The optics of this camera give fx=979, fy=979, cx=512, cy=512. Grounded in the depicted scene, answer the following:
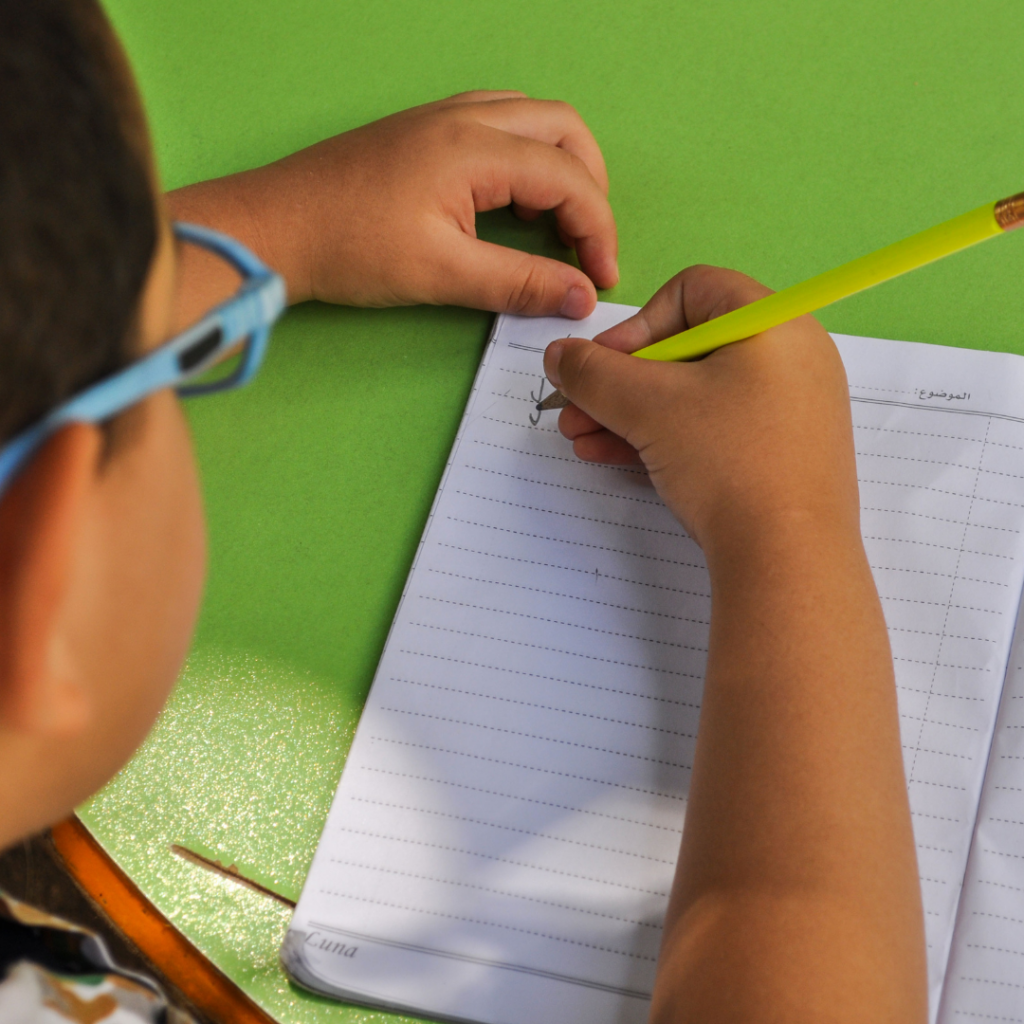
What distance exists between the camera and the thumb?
1.99 ft

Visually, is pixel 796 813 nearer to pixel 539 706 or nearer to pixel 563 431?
pixel 539 706

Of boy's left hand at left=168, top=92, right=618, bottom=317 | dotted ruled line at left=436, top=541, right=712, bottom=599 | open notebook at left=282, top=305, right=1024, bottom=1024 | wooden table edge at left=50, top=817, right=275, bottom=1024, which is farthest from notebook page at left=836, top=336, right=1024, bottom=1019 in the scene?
wooden table edge at left=50, top=817, right=275, bottom=1024

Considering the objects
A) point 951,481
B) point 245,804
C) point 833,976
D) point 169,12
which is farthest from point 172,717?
point 169,12

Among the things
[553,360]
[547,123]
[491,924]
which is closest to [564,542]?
[553,360]

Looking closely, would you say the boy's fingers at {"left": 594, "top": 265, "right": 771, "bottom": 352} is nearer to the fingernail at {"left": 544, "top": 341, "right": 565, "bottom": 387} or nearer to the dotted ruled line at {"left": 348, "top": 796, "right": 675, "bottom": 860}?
the fingernail at {"left": 544, "top": 341, "right": 565, "bottom": 387}

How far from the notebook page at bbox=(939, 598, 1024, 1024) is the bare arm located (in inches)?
1.7

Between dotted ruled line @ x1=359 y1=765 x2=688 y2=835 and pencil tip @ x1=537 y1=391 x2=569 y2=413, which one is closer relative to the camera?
dotted ruled line @ x1=359 y1=765 x2=688 y2=835

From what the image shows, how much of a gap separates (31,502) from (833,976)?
1.30ft

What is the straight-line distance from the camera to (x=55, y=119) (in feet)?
0.87

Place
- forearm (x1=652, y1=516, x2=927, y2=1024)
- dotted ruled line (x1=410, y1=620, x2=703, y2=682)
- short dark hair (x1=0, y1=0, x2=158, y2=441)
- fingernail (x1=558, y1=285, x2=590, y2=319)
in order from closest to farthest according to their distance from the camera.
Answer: short dark hair (x1=0, y1=0, x2=158, y2=441)
forearm (x1=652, y1=516, x2=927, y2=1024)
dotted ruled line (x1=410, y1=620, x2=703, y2=682)
fingernail (x1=558, y1=285, x2=590, y2=319)

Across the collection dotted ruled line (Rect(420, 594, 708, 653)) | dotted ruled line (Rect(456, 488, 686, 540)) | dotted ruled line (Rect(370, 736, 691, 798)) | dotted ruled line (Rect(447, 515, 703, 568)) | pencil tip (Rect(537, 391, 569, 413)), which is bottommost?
dotted ruled line (Rect(370, 736, 691, 798))

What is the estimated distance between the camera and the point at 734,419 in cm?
59

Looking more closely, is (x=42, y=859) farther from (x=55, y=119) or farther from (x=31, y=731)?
(x=55, y=119)

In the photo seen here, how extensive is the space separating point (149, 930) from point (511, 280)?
455mm
